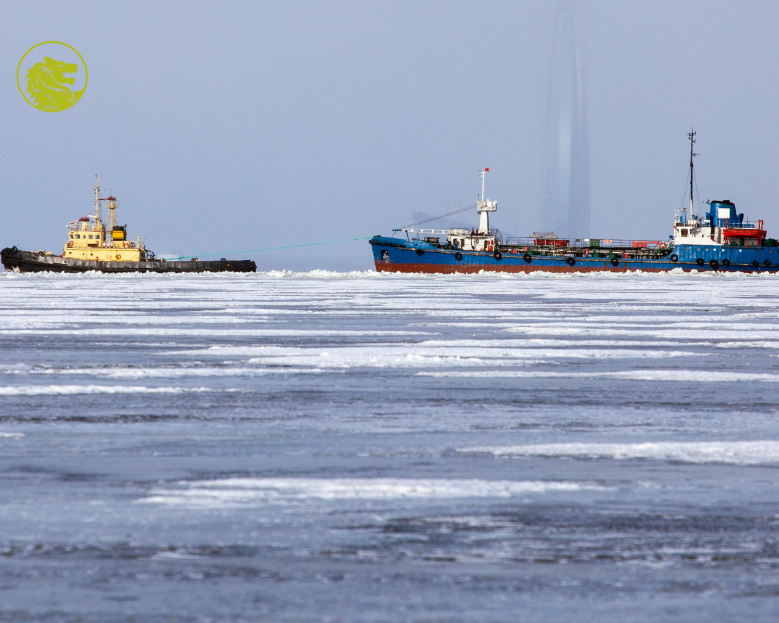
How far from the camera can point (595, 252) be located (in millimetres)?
87500

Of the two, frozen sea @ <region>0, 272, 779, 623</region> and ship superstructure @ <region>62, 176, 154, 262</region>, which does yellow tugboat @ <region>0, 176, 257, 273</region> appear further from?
frozen sea @ <region>0, 272, 779, 623</region>

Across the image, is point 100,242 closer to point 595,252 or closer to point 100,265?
point 100,265

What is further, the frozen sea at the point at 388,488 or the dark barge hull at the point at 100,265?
the dark barge hull at the point at 100,265

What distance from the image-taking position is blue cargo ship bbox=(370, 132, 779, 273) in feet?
285

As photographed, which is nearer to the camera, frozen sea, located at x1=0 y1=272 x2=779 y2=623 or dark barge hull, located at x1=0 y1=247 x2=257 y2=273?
frozen sea, located at x1=0 y1=272 x2=779 y2=623

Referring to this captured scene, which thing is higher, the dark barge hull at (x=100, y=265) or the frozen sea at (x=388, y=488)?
the dark barge hull at (x=100, y=265)

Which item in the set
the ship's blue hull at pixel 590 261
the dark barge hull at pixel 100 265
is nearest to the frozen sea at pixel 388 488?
the dark barge hull at pixel 100 265

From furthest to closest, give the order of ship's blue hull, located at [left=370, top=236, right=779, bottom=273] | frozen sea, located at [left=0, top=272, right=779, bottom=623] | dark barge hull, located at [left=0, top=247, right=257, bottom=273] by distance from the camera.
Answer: ship's blue hull, located at [left=370, top=236, right=779, bottom=273] < dark barge hull, located at [left=0, top=247, right=257, bottom=273] < frozen sea, located at [left=0, top=272, right=779, bottom=623]

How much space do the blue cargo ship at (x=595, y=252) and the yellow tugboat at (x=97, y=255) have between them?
19381 mm

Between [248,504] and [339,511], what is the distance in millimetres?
502

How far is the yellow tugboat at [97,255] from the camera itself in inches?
3159

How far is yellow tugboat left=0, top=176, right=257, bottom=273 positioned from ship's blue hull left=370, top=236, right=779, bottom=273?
19.7m

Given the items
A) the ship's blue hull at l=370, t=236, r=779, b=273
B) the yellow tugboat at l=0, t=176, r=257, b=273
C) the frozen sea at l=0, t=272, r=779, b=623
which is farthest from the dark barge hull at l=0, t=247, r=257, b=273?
the frozen sea at l=0, t=272, r=779, b=623

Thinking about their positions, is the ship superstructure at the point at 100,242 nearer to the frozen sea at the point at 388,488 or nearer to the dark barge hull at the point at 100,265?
the dark barge hull at the point at 100,265
